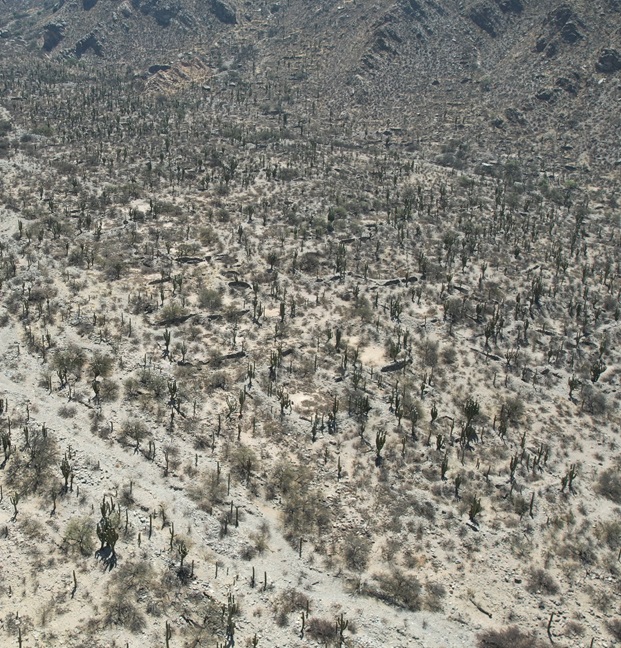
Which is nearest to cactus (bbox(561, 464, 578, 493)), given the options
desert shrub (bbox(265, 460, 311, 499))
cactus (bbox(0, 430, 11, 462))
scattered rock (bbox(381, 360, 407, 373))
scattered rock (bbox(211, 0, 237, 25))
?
scattered rock (bbox(381, 360, 407, 373))

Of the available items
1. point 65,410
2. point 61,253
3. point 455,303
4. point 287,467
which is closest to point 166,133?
point 61,253

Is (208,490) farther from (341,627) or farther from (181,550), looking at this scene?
(341,627)

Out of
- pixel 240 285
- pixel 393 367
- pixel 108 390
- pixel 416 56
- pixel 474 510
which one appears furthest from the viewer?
pixel 416 56

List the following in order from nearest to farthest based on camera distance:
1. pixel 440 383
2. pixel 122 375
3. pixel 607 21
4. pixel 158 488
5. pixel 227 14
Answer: pixel 158 488
pixel 122 375
pixel 440 383
pixel 607 21
pixel 227 14

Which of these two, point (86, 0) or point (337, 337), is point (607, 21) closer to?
point (337, 337)

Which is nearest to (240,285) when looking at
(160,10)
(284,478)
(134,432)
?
(134,432)

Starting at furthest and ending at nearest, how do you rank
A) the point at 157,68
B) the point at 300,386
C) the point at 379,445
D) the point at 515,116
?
the point at 157,68 < the point at 515,116 < the point at 300,386 < the point at 379,445

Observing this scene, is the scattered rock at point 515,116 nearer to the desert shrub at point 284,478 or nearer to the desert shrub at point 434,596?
the desert shrub at point 284,478
